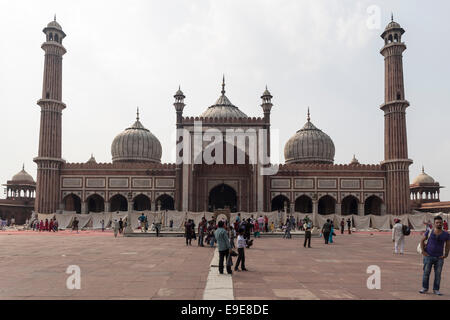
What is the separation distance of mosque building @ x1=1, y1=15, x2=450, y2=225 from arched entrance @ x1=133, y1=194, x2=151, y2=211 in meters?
1.42

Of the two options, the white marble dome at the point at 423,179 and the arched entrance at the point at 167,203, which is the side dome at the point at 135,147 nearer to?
the arched entrance at the point at 167,203

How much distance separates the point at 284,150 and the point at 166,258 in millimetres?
40714

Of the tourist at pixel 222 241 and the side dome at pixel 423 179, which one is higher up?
the side dome at pixel 423 179

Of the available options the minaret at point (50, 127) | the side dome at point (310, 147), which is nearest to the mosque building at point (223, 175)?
the minaret at point (50, 127)

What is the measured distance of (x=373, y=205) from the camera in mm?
43281

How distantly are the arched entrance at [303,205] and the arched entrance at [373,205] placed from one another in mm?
5722

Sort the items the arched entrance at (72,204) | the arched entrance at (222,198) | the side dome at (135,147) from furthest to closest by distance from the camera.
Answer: the side dome at (135,147) < the arched entrance at (72,204) < the arched entrance at (222,198)

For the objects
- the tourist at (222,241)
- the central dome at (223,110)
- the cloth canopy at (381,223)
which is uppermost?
the central dome at (223,110)

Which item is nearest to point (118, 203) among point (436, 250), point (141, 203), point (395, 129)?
point (141, 203)

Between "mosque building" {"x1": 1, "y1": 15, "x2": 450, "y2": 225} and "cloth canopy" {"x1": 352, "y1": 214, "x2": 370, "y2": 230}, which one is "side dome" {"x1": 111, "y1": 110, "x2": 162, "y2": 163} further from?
"cloth canopy" {"x1": 352, "y1": 214, "x2": 370, "y2": 230}

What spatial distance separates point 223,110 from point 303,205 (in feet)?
43.1

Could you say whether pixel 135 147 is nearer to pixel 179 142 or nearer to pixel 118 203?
pixel 118 203

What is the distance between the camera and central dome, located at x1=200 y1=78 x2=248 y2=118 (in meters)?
45.7

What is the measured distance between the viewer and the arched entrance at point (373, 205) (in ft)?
138
